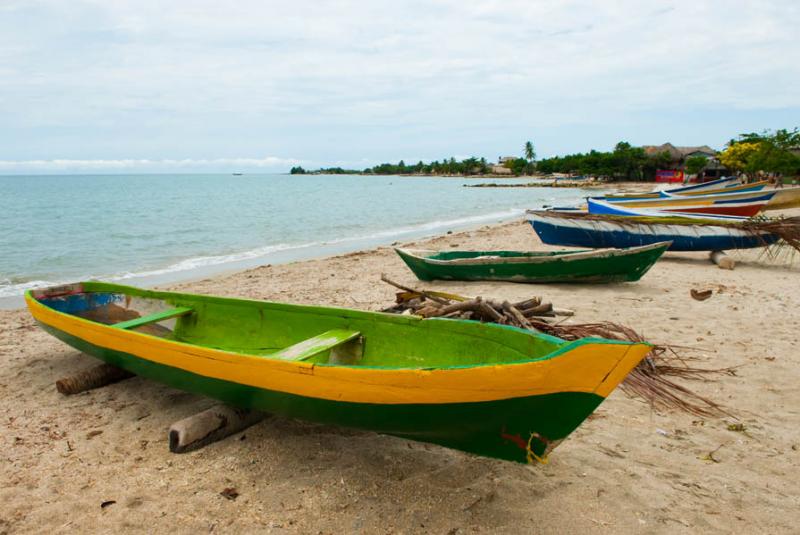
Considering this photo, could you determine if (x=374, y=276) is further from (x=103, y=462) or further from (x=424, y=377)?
(x=424, y=377)

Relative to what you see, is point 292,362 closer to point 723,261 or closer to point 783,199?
point 723,261

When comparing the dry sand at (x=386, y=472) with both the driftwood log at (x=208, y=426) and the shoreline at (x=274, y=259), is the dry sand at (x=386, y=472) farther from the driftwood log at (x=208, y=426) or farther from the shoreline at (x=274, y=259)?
the shoreline at (x=274, y=259)

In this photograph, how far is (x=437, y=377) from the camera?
2660 mm

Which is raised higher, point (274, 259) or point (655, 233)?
point (655, 233)

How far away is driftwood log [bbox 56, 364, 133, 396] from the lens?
485cm

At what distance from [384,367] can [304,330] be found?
6.39 feet

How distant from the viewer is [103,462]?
3.72 meters

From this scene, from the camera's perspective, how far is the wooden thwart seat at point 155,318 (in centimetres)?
495

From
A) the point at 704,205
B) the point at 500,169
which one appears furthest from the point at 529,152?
the point at 704,205

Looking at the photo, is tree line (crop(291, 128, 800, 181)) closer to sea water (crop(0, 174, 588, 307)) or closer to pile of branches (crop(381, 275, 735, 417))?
sea water (crop(0, 174, 588, 307))

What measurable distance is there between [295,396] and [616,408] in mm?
Answer: 2695

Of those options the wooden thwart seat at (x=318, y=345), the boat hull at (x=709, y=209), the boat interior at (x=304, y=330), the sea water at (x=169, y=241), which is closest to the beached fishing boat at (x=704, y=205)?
the boat hull at (x=709, y=209)

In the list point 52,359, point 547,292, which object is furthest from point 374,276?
point 52,359

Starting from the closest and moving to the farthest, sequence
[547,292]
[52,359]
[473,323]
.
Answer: [473,323], [52,359], [547,292]
